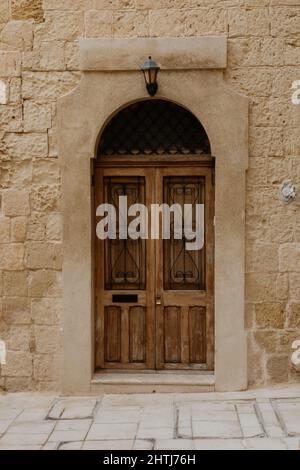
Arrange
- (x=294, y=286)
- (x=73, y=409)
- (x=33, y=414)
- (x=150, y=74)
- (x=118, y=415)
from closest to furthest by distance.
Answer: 1. (x=118, y=415)
2. (x=33, y=414)
3. (x=73, y=409)
4. (x=150, y=74)
5. (x=294, y=286)

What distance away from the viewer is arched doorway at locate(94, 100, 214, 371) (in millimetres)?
7027

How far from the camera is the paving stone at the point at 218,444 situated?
5328 millimetres

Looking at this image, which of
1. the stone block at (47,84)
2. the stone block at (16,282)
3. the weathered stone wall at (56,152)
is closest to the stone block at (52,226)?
the weathered stone wall at (56,152)

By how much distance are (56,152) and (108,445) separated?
313 centimetres

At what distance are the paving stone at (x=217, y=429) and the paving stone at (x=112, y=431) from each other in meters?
0.58

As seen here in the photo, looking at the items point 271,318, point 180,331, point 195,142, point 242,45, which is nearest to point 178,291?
point 180,331

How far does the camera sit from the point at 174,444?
542 centimetres

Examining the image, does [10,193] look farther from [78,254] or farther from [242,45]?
[242,45]

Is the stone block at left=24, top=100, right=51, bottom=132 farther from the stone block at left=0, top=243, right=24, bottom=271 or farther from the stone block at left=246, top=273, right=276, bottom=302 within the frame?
the stone block at left=246, top=273, right=276, bottom=302

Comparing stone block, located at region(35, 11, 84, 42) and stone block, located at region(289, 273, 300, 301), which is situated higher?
stone block, located at region(35, 11, 84, 42)

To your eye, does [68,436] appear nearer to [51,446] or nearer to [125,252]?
[51,446]

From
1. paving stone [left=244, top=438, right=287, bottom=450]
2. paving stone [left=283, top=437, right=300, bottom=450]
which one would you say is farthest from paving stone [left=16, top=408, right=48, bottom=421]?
paving stone [left=283, top=437, right=300, bottom=450]

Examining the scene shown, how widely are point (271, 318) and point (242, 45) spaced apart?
2.92 meters

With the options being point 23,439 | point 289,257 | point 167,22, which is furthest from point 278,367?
point 167,22
